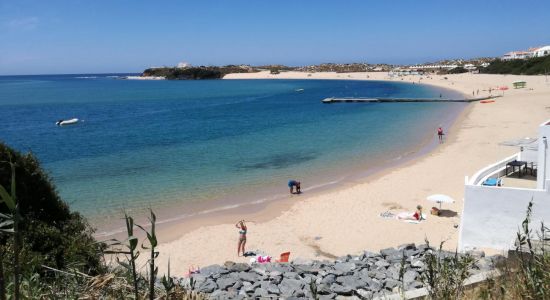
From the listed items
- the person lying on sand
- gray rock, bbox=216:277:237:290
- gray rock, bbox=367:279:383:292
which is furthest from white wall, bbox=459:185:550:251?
gray rock, bbox=216:277:237:290

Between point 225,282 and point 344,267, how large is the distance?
8.62 ft

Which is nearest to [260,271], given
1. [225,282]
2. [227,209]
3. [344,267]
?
[225,282]

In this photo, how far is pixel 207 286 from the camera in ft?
29.7

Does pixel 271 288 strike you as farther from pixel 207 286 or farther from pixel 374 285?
pixel 374 285

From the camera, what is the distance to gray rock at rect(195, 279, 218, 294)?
8859 mm

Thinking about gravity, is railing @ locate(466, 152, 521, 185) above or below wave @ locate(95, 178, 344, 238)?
above

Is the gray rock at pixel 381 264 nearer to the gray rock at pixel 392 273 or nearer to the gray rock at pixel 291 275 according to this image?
the gray rock at pixel 392 273

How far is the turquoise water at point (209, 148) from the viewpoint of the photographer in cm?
2209

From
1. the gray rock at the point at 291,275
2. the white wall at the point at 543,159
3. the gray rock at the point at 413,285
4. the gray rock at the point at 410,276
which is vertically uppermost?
the white wall at the point at 543,159

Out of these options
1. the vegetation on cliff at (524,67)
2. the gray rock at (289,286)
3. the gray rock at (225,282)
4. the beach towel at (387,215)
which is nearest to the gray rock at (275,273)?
the gray rock at (289,286)

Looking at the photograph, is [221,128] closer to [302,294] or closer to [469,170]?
[469,170]

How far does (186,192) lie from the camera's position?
71.5ft

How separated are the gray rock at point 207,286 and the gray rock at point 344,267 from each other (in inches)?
106

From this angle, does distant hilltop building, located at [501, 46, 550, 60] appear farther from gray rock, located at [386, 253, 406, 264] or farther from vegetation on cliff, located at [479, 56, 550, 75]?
gray rock, located at [386, 253, 406, 264]
